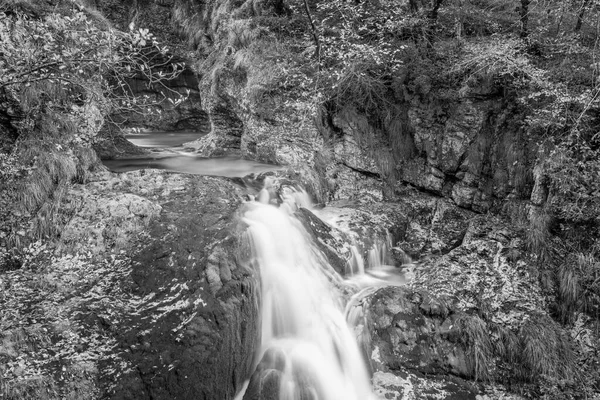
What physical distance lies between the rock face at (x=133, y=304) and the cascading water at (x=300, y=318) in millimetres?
403

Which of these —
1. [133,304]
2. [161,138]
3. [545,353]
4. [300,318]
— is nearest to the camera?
[133,304]

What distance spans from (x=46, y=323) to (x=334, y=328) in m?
4.10

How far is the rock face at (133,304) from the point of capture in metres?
4.51

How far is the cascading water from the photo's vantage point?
18.2ft

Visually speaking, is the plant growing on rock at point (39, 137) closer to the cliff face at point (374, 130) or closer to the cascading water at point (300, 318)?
the cascading water at point (300, 318)

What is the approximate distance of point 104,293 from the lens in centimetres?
521

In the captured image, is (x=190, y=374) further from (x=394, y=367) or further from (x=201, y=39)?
(x=201, y=39)

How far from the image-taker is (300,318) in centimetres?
627

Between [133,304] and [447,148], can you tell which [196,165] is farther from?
[447,148]

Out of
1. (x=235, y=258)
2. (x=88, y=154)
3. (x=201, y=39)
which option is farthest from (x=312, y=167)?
(x=201, y=39)

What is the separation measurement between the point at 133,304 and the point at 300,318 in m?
2.61

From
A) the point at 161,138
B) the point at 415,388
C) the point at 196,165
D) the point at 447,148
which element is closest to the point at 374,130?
the point at 447,148

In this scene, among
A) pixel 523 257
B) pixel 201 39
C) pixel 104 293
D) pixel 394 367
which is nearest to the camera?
pixel 104 293

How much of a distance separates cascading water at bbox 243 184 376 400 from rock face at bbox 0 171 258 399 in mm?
403
